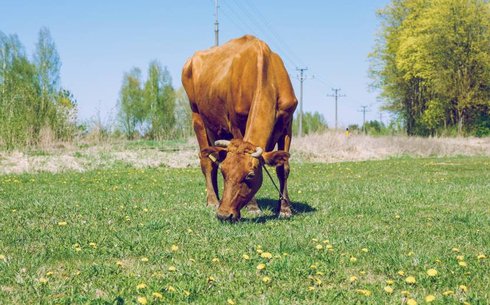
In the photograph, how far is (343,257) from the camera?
599 cm

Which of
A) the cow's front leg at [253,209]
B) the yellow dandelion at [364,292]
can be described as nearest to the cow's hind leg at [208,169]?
the cow's front leg at [253,209]

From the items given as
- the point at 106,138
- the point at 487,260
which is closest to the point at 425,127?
the point at 106,138

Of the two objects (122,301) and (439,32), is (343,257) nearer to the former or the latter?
(122,301)

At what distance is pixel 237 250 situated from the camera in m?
6.32

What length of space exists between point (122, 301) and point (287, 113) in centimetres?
558

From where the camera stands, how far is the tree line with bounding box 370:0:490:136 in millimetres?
47938

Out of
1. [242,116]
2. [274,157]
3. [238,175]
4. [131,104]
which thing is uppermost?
[131,104]

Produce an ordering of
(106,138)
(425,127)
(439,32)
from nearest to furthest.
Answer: (106,138)
(439,32)
(425,127)

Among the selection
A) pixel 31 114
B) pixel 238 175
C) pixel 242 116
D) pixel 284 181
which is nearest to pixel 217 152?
pixel 238 175

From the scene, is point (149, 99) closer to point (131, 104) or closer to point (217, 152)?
point (131, 104)

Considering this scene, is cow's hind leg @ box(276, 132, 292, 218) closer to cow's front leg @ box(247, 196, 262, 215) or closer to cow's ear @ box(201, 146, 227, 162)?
cow's front leg @ box(247, 196, 262, 215)

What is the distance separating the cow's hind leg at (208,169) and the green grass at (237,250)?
11.9 inches

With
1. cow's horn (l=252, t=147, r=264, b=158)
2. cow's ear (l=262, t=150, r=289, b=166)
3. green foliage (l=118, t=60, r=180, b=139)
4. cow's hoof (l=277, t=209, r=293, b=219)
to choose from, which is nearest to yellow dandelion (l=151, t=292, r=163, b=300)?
cow's horn (l=252, t=147, r=264, b=158)

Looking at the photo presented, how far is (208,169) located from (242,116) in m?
1.95
